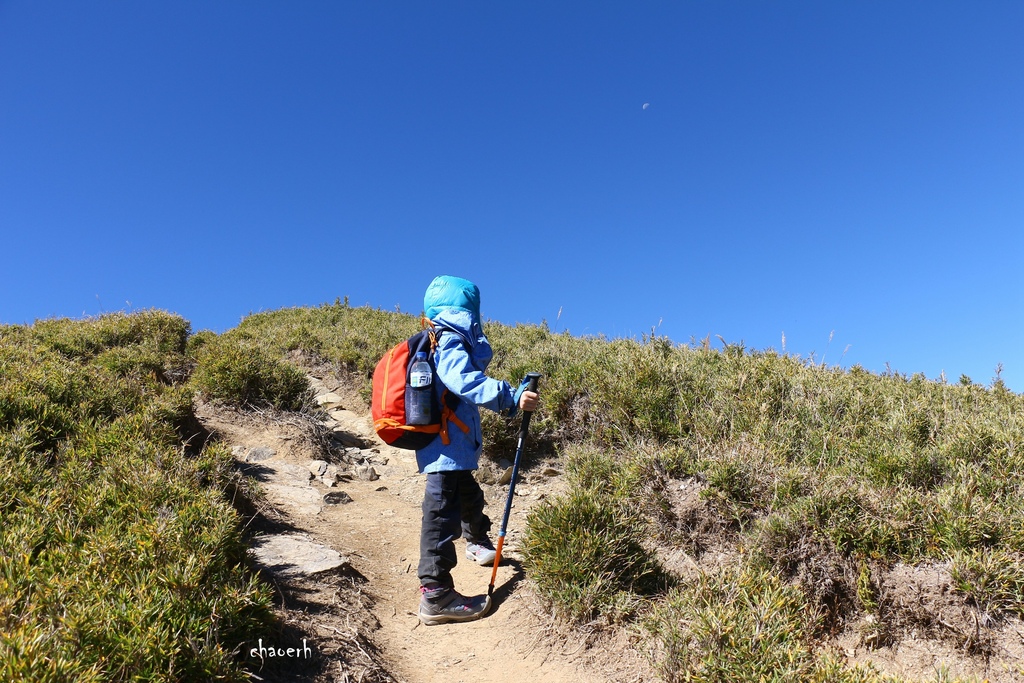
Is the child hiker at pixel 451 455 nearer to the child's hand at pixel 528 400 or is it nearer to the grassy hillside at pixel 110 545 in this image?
the child's hand at pixel 528 400

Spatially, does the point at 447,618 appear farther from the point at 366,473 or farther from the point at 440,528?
the point at 366,473

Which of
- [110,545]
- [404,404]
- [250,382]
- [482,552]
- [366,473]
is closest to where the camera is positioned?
[110,545]

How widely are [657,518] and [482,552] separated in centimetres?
154

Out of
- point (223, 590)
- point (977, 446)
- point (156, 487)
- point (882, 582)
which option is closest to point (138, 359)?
point (156, 487)

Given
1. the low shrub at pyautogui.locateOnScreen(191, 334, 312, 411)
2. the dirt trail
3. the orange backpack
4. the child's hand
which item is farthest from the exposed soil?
the low shrub at pyautogui.locateOnScreen(191, 334, 312, 411)

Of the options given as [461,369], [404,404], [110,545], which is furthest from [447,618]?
[110,545]

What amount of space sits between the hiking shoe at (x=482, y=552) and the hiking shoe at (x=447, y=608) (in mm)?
630

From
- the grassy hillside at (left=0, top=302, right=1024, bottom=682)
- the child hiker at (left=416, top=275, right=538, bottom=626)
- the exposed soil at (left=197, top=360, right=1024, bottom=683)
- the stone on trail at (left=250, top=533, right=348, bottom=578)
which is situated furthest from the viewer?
the stone on trail at (left=250, top=533, right=348, bottom=578)

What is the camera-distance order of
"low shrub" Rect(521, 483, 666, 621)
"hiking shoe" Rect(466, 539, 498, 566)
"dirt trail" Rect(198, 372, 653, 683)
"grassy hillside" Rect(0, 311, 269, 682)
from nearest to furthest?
1. "grassy hillside" Rect(0, 311, 269, 682)
2. "dirt trail" Rect(198, 372, 653, 683)
3. "low shrub" Rect(521, 483, 666, 621)
4. "hiking shoe" Rect(466, 539, 498, 566)

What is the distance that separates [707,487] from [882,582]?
48.3 inches

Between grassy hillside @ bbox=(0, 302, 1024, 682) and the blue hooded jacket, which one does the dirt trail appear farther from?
the blue hooded jacket

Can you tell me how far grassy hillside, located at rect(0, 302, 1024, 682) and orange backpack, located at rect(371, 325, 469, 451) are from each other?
1.06 meters

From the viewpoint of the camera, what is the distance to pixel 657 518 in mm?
4422

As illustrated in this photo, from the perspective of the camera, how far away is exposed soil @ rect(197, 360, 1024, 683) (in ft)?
10.6
